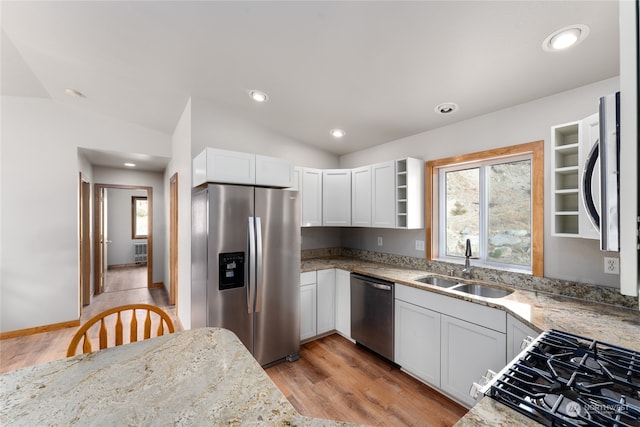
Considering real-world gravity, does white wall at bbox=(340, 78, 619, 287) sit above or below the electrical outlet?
above

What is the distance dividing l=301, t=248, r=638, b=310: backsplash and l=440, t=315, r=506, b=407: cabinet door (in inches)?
26.2

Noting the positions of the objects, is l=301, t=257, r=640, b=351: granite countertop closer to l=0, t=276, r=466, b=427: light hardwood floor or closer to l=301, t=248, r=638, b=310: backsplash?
l=301, t=248, r=638, b=310: backsplash

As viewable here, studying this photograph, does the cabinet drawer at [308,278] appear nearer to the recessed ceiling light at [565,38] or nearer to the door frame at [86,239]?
the recessed ceiling light at [565,38]

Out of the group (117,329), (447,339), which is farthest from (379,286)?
(117,329)

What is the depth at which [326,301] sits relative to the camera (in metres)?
3.19

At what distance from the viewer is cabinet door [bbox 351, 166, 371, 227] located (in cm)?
332

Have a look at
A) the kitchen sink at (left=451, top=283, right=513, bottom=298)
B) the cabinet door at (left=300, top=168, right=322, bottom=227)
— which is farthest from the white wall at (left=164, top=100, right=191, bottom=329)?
the kitchen sink at (left=451, top=283, right=513, bottom=298)

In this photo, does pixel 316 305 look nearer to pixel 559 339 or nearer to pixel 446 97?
pixel 559 339

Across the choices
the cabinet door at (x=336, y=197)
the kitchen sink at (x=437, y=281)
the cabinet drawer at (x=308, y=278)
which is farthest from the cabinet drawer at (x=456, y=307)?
the cabinet door at (x=336, y=197)

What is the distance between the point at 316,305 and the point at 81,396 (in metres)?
2.39

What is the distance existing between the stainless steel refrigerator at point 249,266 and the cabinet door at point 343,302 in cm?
58

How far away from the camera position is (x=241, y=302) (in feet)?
8.17

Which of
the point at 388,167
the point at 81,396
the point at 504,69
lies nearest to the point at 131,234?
the point at 388,167

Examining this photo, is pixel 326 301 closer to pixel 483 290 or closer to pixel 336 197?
pixel 336 197
